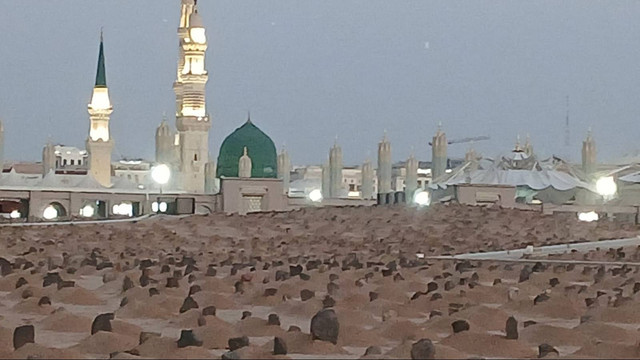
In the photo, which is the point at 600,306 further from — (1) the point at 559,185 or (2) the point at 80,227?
(1) the point at 559,185

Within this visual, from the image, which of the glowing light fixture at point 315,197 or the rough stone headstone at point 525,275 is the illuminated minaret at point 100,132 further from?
the rough stone headstone at point 525,275

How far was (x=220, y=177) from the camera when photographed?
111 feet

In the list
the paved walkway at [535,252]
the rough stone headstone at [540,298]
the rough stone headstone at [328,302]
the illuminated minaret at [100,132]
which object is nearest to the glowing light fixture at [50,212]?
the illuminated minaret at [100,132]

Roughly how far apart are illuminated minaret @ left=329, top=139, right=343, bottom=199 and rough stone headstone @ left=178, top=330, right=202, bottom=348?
123 feet

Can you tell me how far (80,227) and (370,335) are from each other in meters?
11.3

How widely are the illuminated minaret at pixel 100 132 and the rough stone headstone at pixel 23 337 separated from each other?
35.7 metres

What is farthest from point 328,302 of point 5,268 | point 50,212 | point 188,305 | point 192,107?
point 192,107

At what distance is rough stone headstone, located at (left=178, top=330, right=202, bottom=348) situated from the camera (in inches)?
154

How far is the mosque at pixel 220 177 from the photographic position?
2748 cm

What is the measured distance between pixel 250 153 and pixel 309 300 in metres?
33.8

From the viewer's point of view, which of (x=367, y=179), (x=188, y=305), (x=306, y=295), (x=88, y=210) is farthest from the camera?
(x=367, y=179)

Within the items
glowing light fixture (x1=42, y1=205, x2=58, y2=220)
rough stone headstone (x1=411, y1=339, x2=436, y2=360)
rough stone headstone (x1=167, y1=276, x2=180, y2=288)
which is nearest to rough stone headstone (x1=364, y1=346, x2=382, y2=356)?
rough stone headstone (x1=411, y1=339, x2=436, y2=360)

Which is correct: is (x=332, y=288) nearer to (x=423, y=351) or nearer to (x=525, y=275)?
(x=525, y=275)

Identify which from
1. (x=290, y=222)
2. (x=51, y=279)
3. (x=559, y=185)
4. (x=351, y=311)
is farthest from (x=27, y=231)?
(x=559, y=185)
